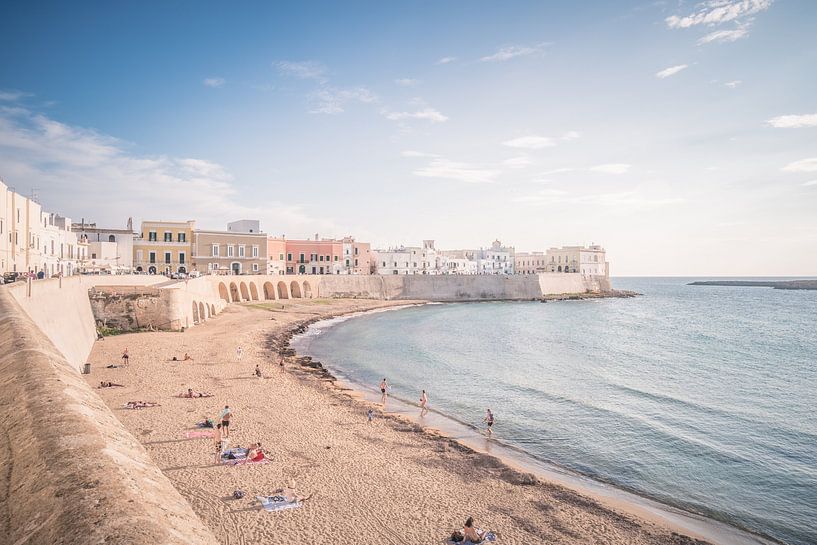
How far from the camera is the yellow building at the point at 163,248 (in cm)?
5816

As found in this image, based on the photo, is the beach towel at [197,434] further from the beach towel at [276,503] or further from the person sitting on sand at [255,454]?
the beach towel at [276,503]

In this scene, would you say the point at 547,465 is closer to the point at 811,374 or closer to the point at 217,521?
the point at 217,521

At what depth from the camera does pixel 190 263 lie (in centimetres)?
6069

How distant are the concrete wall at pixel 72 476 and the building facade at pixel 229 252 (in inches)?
2320

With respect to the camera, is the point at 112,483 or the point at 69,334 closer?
the point at 112,483

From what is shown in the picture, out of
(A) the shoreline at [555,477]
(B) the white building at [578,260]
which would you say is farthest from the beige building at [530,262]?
(A) the shoreline at [555,477]

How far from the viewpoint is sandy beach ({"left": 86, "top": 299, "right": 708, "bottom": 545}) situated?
12.5 meters

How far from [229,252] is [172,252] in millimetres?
6688

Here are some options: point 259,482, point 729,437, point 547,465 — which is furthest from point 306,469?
point 729,437

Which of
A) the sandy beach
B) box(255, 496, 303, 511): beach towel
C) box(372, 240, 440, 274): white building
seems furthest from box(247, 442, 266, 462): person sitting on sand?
box(372, 240, 440, 274): white building

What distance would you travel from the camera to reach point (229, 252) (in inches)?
2511

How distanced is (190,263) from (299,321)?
16849 millimetres

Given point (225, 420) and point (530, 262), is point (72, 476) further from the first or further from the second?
point (530, 262)

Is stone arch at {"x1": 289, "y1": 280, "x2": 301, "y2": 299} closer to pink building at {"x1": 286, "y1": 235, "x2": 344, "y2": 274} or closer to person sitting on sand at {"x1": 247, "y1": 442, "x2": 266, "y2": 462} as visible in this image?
A: pink building at {"x1": 286, "y1": 235, "x2": 344, "y2": 274}
